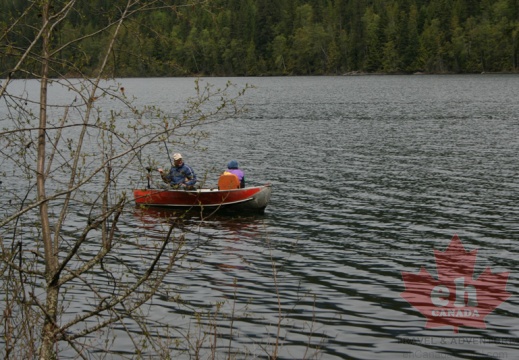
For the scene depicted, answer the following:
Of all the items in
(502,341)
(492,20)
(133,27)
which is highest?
(492,20)

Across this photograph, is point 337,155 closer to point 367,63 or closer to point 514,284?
point 514,284

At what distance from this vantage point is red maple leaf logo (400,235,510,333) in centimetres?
1273

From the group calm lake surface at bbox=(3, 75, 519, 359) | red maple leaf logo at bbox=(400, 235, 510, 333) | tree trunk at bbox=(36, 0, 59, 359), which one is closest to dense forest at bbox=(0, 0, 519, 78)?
calm lake surface at bbox=(3, 75, 519, 359)

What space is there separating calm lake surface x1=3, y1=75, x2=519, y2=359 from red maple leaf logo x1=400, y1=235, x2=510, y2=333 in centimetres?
20

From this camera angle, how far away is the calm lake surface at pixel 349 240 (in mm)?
11836

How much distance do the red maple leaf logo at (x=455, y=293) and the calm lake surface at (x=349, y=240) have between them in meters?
0.20

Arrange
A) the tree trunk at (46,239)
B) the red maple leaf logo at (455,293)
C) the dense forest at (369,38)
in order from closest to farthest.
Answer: the tree trunk at (46,239), the red maple leaf logo at (455,293), the dense forest at (369,38)

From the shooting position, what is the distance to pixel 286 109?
7400 centimetres

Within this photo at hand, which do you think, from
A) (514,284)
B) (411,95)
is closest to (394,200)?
(514,284)

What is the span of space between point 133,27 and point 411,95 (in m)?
84.8

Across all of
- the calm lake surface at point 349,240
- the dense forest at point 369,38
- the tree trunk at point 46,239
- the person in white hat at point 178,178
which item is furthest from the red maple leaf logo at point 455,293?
the dense forest at point 369,38

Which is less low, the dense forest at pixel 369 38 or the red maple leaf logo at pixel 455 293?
the dense forest at pixel 369 38

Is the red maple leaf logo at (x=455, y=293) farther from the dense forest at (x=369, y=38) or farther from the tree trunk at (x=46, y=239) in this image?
the dense forest at (x=369, y=38)

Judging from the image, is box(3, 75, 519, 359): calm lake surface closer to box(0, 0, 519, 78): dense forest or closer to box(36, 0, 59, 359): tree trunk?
box(36, 0, 59, 359): tree trunk
